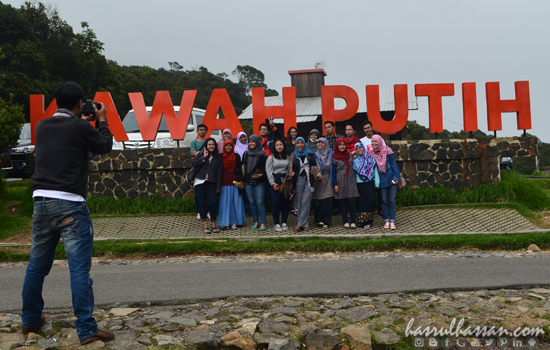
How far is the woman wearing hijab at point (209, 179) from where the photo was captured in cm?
1004

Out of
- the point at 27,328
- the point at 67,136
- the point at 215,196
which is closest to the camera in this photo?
the point at 67,136

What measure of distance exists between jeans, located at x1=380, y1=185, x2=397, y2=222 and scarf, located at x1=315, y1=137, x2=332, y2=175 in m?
1.24

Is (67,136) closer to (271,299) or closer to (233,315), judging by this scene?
(233,315)

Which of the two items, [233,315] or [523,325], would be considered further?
[233,315]

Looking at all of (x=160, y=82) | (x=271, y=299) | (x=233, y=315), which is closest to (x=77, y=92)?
(x=233, y=315)

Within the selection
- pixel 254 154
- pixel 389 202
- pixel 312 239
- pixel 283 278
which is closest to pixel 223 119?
pixel 254 154

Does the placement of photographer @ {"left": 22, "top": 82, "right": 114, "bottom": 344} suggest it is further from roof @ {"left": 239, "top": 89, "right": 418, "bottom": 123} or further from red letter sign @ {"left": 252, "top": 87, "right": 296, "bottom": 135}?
roof @ {"left": 239, "top": 89, "right": 418, "bottom": 123}

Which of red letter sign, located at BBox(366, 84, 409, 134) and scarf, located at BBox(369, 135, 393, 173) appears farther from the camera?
red letter sign, located at BBox(366, 84, 409, 134)

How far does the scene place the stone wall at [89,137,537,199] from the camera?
12695mm

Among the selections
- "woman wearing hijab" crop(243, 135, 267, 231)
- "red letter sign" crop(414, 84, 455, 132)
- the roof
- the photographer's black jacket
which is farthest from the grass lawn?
the roof

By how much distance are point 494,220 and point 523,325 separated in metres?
7.05

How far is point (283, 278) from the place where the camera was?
239 inches

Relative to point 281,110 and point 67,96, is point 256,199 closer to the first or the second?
point 281,110

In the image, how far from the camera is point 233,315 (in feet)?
15.3
